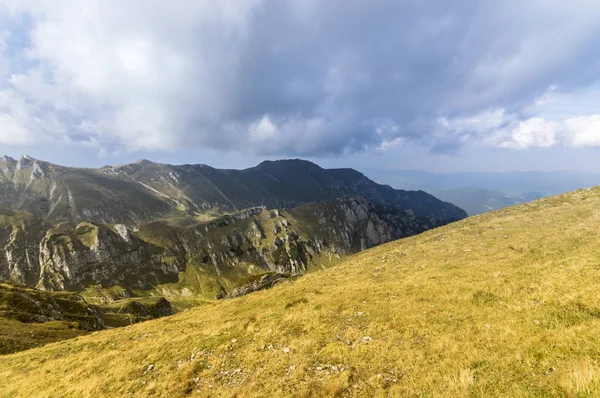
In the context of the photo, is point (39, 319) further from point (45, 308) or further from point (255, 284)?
point (255, 284)

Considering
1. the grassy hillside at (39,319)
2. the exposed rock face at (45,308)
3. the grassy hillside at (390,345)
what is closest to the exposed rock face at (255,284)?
the grassy hillside at (39,319)

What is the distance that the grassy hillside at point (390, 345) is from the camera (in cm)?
1052

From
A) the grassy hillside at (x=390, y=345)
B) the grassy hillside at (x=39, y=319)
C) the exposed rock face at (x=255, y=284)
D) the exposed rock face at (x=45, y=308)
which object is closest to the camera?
the grassy hillside at (x=390, y=345)

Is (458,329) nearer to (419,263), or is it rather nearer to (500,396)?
(500,396)

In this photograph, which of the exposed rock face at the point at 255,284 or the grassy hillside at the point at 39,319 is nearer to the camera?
the grassy hillside at the point at 39,319

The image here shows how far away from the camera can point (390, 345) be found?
15.3 metres

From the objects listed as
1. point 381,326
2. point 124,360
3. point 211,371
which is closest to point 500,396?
point 381,326

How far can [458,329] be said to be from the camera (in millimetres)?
15828

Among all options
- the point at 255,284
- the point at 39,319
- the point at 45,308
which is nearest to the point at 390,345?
the point at 255,284

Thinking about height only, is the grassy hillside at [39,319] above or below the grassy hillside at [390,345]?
below

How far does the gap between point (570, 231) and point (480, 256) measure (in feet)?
42.7

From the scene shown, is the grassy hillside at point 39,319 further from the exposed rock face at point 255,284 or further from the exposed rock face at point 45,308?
the exposed rock face at point 255,284

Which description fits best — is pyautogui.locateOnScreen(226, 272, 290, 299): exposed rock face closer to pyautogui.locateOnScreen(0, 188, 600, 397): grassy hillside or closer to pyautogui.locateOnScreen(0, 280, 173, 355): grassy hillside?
pyautogui.locateOnScreen(0, 280, 173, 355): grassy hillside

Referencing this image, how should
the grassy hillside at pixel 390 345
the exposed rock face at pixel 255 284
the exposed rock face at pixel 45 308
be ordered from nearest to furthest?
the grassy hillside at pixel 390 345
the exposed rock face at pixel 45 308
the exposed rock face at pixel 255 284
